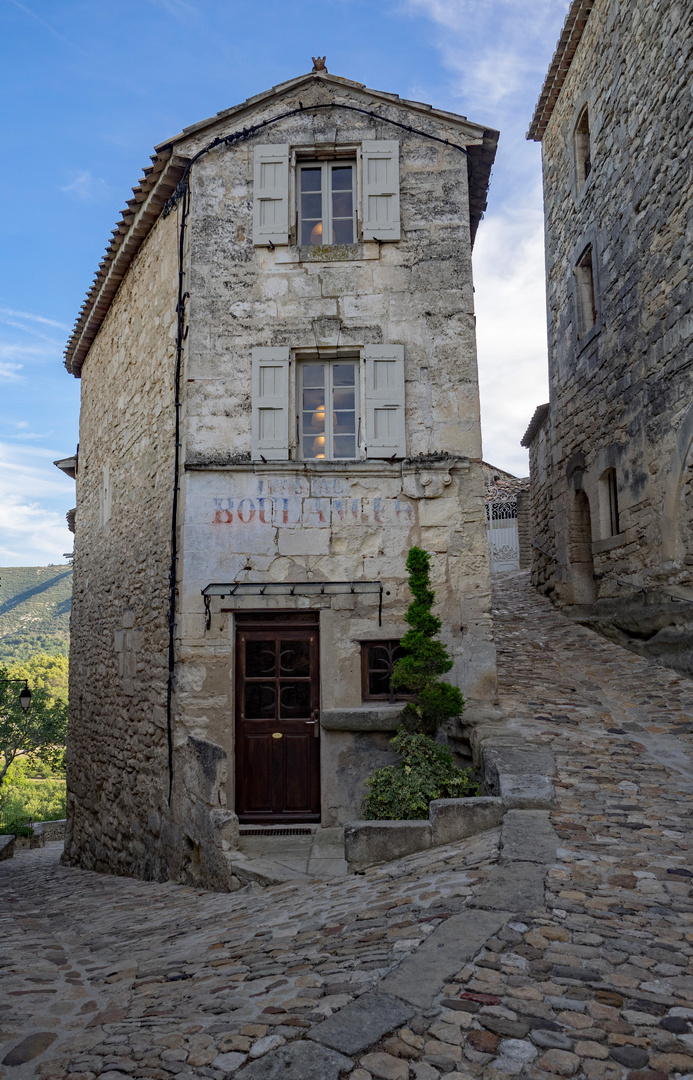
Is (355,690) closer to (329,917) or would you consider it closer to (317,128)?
(329,917)

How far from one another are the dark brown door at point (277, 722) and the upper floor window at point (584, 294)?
293 inches

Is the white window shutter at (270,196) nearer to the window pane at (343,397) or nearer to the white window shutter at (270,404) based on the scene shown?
the white window shutter at (270,404)

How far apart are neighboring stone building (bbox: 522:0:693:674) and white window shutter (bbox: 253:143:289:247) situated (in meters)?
4.51

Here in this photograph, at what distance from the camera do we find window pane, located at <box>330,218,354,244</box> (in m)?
8.02

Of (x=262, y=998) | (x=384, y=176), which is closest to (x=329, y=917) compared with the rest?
(x=262, y=998)

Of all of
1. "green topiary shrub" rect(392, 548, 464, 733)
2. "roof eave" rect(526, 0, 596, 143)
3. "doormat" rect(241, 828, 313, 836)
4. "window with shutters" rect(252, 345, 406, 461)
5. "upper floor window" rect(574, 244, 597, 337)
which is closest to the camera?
"green topiary shrub" rect(392, 548, 464, 733)

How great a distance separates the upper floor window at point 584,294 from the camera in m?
11.8

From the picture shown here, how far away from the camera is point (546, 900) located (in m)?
3.51

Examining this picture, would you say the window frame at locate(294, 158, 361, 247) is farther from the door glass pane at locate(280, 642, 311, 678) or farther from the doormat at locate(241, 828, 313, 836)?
the doormat at locate(241, 828, 313, 836)

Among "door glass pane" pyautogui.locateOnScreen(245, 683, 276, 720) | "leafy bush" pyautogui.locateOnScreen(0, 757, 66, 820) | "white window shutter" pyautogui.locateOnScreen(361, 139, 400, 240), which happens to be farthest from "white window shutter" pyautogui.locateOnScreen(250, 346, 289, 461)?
"leafy bush" pyautogui.locateOnScreen(0, 757, 66, 820)

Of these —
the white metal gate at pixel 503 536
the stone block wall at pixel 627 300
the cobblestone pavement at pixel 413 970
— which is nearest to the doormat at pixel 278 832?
the cobblestone pavement at pixel 413 970

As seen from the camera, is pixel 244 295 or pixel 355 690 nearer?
pixel 355 690

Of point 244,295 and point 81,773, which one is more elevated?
point 244,295

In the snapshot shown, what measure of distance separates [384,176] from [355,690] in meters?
5.38
